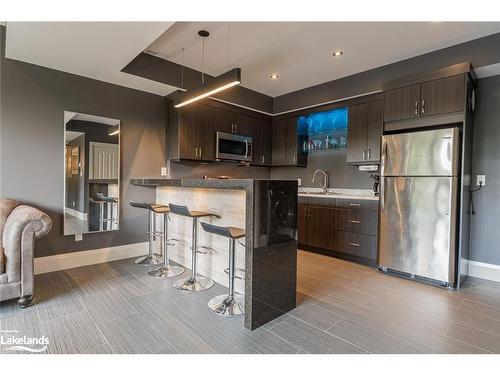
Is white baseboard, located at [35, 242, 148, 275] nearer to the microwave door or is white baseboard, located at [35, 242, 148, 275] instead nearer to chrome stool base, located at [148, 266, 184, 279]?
chrome stool base, located at [148, 266, 184, 279]

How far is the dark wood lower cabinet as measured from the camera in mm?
3467

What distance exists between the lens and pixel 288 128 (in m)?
4.84

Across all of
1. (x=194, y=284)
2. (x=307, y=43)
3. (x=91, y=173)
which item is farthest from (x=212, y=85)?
(x=194, y=284)

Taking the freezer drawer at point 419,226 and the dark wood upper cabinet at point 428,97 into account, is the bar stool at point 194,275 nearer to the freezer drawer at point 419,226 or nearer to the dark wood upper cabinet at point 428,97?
the freezer drawer at point 419,226

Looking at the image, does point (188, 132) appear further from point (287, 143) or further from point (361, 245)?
point (361, 245)

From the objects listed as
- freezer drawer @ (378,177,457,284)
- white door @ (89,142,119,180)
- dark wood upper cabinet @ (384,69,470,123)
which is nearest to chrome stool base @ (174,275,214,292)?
white door @ (89,142,119,180)

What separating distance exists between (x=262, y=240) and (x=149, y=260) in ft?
6.97

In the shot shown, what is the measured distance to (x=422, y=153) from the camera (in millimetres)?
2938

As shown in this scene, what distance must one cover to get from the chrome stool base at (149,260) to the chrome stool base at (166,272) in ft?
1.06

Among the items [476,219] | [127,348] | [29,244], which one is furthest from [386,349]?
[29,244]

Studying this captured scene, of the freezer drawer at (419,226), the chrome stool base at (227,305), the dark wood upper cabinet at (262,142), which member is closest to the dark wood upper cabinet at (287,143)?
the dark wood upper cabinet at (262,142)

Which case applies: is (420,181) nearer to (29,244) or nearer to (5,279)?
(29,244)

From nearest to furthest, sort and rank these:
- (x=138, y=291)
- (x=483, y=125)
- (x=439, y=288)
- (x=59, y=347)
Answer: (x=59, y=347), (x=138, y=291), (x=439, y=288), (x=483, y=125)

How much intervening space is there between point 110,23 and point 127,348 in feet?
8.04
